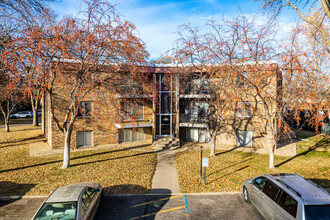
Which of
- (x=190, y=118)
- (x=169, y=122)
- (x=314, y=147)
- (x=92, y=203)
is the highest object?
(x=190, y=118)

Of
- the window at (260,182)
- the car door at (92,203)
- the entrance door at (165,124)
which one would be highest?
the entrance door at (165,124)

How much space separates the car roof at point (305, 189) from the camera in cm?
559

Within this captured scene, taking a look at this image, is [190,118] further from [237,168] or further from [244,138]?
[237,168]

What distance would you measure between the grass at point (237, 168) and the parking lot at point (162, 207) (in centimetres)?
97

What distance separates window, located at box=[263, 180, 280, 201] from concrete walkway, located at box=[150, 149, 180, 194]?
3941mm

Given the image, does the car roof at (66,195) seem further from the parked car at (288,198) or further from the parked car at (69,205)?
the parked car at (288,198)

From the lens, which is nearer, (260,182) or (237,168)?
(260,182)

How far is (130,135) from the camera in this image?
67.9 ft

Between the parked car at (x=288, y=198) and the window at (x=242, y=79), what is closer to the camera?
the parked car at (x=288, y=198)

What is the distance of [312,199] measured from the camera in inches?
221

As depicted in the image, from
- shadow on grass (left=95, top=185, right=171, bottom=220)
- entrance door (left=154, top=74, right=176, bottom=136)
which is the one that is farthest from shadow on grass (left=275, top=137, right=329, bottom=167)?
entrance door (left=154, top=74, right=176, bottom=136)

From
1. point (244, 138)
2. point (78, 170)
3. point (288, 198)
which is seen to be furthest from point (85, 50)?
point (244, 138)

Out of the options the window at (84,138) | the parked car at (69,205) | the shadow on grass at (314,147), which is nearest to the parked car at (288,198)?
the parked car at (69,205)

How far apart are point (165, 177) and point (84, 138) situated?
10.5m
